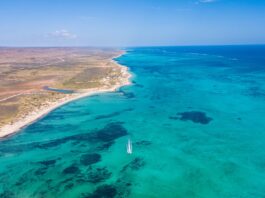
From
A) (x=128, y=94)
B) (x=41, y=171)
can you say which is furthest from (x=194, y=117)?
(x=41, y=171)

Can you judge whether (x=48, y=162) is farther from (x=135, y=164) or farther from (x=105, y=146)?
(x=135, y=164)

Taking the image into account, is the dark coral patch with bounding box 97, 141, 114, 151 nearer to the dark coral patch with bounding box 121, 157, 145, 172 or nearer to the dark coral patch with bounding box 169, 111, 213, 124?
the dark coral patch with bounding box 121, 157, 145, 172

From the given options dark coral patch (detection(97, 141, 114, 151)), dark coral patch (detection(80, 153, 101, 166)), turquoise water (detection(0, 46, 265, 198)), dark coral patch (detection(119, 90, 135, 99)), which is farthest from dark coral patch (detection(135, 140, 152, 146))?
dark coral patch (detection(119, 90, 135, 99))

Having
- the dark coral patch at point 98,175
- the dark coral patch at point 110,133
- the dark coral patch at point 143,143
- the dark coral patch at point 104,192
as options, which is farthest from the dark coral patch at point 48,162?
the dark coral patch at point 143,143

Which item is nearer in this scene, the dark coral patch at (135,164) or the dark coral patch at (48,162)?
Result: the dark coral patch at (135,164)

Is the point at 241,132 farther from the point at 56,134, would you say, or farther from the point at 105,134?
the point at 56,134

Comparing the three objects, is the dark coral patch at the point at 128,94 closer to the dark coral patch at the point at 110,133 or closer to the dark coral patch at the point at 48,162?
the dark coral patch at the point at 110,133

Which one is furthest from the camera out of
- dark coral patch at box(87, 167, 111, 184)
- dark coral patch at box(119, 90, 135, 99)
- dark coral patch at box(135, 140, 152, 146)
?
dark coral patch at box(119, 90, 135, 99)
